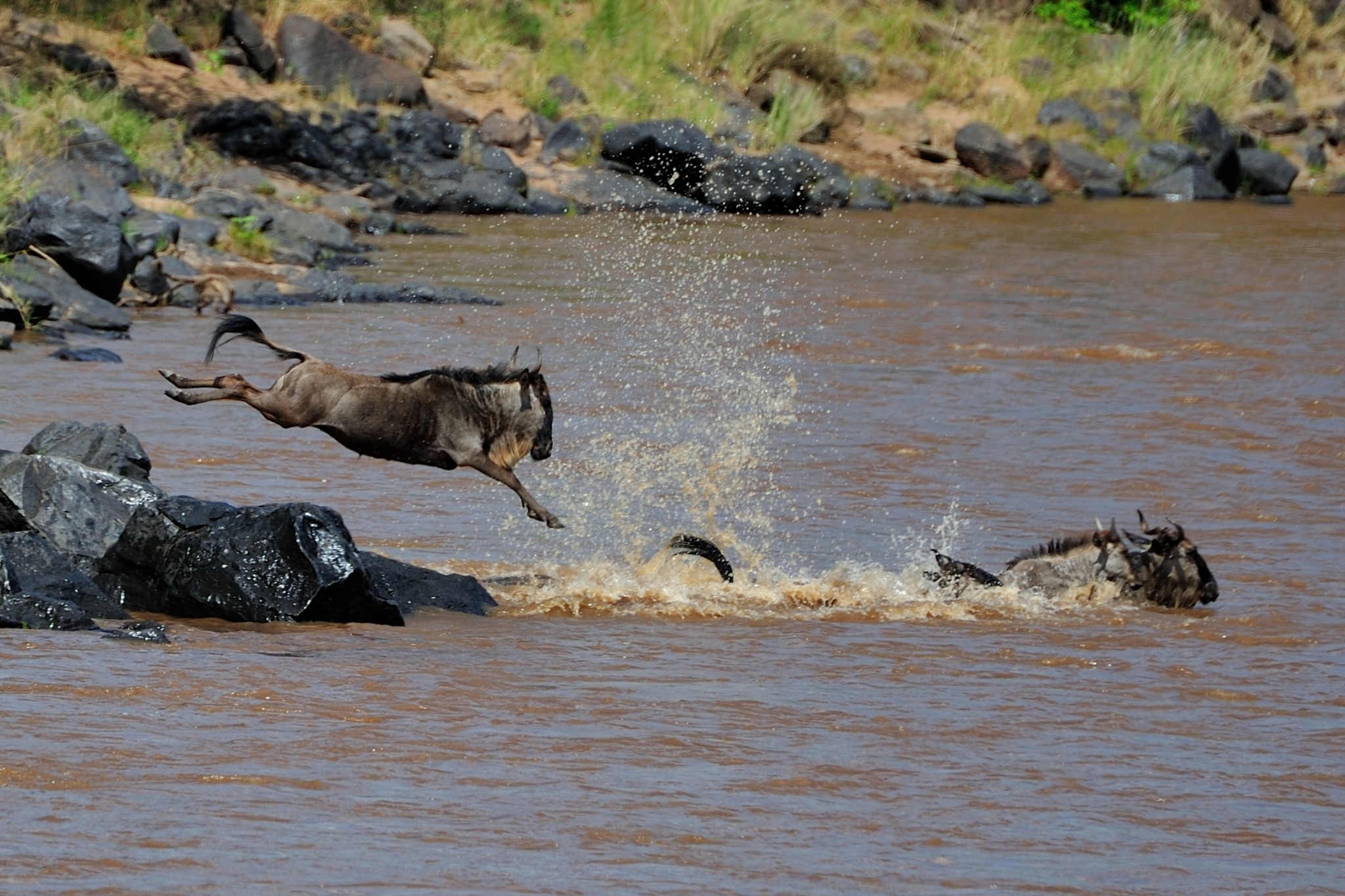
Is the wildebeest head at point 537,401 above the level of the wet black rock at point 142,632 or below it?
above

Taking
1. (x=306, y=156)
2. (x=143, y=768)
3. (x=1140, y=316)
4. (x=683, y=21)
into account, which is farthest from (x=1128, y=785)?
(x=683, y=21)

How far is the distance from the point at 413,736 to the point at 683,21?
29204 mm

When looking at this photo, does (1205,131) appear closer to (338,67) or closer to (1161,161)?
(1161,161)

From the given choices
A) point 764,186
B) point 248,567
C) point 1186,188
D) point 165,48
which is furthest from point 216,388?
point 1186,188

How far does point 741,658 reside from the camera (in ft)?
23.7

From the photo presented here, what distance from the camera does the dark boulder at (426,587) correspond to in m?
7.89

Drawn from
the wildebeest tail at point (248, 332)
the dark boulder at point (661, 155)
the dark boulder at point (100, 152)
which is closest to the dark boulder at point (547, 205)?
the dark boulder at point (661, 155)

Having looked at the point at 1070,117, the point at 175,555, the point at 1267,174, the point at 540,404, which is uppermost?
the point at 1070,117

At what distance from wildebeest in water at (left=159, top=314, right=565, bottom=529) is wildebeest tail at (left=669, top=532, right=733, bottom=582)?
0.52m

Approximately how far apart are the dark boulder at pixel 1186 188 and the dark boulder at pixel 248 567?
26265 mm

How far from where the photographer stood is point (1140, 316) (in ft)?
62.3

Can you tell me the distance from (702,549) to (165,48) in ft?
68.1

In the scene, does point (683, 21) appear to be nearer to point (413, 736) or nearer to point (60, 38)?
point (60, 38)

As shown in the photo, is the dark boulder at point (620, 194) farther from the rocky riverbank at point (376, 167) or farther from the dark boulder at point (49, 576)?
the dark boulder at point (49, 576)
